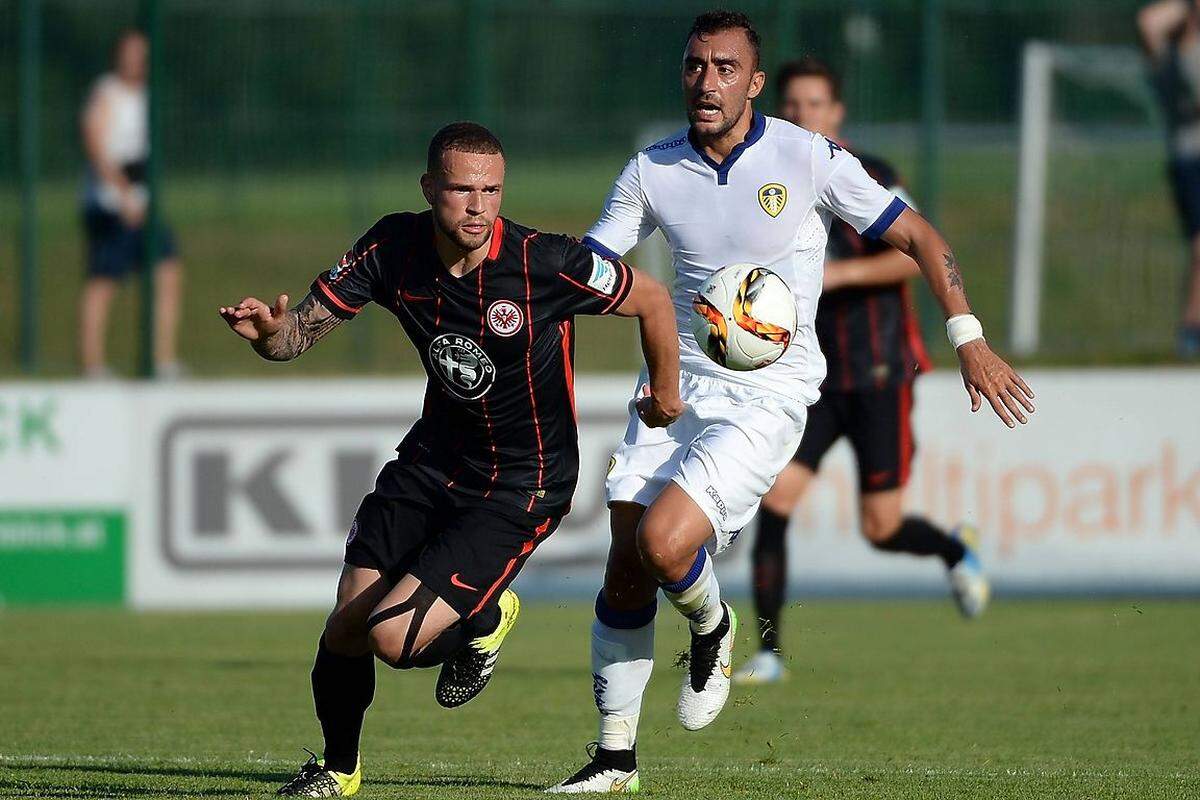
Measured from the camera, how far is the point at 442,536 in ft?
20.2

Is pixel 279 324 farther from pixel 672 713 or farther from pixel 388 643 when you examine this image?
pixel 672 713

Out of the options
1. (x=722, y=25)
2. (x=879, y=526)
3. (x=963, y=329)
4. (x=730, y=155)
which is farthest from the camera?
(x=879, y=526)

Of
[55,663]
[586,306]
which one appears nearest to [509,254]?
[586,306]

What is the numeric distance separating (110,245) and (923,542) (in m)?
7.13

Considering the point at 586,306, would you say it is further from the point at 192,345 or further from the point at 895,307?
the point at 192,345

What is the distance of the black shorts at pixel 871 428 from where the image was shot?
9469mm

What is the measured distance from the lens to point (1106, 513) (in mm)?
12305

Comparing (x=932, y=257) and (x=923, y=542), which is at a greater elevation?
(x=932, y=257)

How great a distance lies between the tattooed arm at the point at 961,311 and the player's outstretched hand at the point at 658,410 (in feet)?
2.92

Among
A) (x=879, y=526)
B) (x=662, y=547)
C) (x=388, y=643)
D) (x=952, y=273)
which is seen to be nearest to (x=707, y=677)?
(x=662, y=547)

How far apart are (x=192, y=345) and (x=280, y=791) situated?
27.9 feet

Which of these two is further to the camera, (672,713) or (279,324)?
(672,713)

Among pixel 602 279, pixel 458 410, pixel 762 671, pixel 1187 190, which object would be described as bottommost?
pixel 762 671

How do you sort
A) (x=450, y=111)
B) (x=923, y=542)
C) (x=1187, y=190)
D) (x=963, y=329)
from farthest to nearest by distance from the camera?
(x=450, y=111)
(x=1187, y=190)
(x=923, y=542)
(x=963, y=329)
